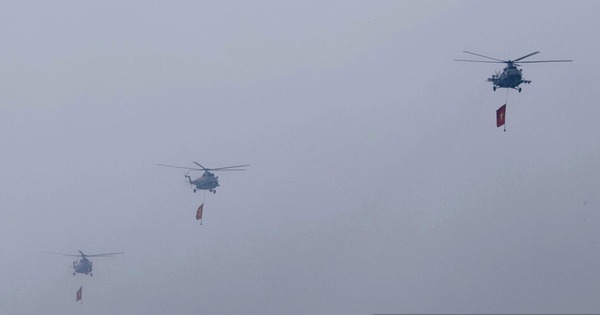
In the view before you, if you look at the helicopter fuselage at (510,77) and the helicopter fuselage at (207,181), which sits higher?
the helicopter fuselage at (510,77)

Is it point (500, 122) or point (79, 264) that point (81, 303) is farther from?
point (500, 122)

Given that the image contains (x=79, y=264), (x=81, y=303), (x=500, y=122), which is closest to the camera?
(x=500, y=122)

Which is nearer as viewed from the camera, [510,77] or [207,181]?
[510,77]

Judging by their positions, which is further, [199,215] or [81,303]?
[81,303]

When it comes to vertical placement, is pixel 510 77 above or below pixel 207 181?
above

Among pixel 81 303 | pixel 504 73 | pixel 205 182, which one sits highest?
pixel 504 73

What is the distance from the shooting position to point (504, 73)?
84875 millimetres

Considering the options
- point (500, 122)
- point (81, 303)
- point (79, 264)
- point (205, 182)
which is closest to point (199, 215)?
point (205, 182)

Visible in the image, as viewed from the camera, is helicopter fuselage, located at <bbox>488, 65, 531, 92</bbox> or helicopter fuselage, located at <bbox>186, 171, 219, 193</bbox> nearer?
helicopter fuselage, located at <bbox>488, 65, 531, 92</bbox>

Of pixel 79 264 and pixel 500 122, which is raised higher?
pixel 500 122

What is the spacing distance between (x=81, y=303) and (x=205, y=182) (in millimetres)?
64325

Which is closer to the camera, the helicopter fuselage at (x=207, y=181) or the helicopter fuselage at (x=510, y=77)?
the helicopter fuselage at (x=510, y=77)

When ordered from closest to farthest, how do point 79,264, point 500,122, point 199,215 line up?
point 500,122 < point 199,215 < point 79,264

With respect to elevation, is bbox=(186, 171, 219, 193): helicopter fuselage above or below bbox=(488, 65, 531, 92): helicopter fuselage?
below
